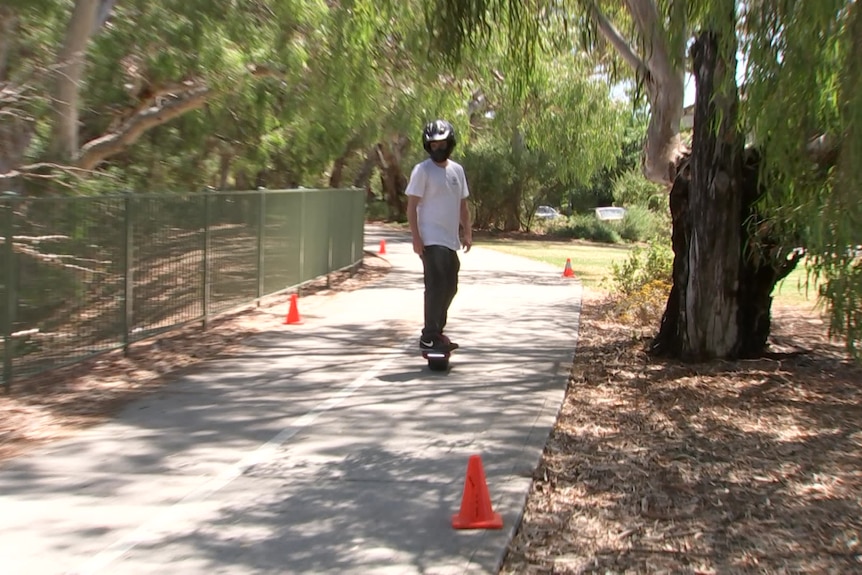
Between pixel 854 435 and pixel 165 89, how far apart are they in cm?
1184

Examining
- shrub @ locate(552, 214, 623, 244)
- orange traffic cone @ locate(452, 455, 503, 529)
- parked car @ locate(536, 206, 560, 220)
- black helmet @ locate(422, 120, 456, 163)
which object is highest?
black helmet @ locate(422, 120, 456, 163)

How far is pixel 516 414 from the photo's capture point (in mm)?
7555

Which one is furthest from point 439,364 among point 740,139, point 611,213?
point 611,213

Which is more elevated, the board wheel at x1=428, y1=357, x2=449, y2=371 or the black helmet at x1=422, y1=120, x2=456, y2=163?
the black helmet at x1=422, y1=120, x2=456, y2=163

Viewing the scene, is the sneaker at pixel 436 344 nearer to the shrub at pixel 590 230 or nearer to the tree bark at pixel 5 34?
the tree bark at pixel 5 34

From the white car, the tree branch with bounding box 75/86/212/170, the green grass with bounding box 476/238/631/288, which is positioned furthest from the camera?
the white car

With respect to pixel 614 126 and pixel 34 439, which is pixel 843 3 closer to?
pixel 34 439

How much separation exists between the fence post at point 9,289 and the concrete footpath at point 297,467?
99 cm

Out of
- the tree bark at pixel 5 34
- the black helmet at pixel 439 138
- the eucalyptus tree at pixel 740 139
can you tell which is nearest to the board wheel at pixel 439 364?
the black helmet at pixel 439 138

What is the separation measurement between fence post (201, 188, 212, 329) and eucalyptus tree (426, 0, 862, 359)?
3.85 metres

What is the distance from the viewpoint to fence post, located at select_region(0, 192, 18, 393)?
741 centimetres

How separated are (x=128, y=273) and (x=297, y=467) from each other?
12.6ft

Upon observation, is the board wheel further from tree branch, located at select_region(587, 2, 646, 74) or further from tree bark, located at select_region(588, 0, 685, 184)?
tree branch, located at select_region(587, 2, 646, 74)


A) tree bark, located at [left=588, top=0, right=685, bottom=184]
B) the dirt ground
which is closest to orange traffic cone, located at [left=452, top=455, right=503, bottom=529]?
the dirt ground
